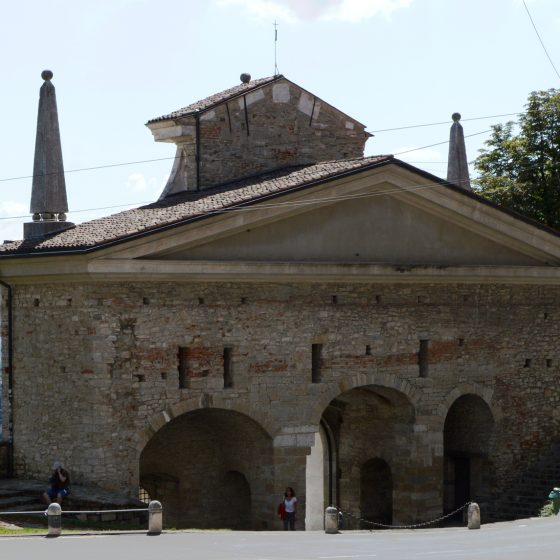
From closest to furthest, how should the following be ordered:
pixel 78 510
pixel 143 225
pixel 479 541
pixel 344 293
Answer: pixel 479 541 → pixel 78 510 → pixel 143 225 → pixel 344 293

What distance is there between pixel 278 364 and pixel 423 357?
13.2ft

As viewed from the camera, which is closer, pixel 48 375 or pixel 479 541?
pixel 479 541

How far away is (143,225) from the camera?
89.1 ft

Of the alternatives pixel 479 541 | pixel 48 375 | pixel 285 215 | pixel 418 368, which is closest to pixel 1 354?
pixel 48 375

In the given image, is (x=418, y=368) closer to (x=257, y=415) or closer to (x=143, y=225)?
(x=257, y=415)

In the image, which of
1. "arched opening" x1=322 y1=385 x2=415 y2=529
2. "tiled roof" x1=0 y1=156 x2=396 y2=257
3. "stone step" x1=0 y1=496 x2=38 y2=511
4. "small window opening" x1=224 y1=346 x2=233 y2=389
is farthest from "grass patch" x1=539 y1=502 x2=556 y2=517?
"stone step" x1=0 y1=496 x2=38 y2=511

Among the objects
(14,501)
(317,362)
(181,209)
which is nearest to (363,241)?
(317,362)

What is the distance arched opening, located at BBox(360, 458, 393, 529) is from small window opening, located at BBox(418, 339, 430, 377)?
3859 millimetres

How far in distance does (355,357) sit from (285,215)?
368cm

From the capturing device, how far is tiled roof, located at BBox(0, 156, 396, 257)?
2652 centimetres

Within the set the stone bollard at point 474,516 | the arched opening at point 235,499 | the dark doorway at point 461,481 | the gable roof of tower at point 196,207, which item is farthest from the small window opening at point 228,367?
the dark doorway at point 461,481

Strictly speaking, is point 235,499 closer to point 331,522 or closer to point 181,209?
point 331,522

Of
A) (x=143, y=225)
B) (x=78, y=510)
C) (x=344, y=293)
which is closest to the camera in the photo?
(x=78, y=510)

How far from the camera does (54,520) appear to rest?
2228cm
